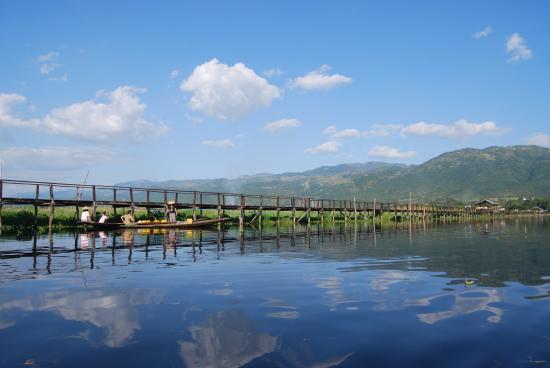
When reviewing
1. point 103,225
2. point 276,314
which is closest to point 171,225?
point 103,225

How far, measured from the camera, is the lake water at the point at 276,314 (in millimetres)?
5633

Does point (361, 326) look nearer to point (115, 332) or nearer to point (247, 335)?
point (247, 335)

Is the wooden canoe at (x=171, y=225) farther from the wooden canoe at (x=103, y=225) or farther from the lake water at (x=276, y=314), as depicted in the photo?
the lake water at (x=276, y=314)

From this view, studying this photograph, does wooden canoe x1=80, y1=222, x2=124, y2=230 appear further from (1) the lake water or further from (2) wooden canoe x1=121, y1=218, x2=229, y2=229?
(1) the lake water

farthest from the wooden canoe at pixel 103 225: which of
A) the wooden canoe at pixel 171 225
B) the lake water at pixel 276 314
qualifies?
the lake water at pixel 276 314

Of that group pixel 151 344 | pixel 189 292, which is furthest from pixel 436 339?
pixel 189 292

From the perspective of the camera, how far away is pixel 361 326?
270 inches

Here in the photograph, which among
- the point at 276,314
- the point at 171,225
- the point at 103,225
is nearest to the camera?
the point at 276,314

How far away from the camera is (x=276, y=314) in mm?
7727

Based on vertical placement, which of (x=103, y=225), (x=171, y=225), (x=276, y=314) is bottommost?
(x=171, y=225)

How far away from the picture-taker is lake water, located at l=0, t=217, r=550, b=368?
5.63 m

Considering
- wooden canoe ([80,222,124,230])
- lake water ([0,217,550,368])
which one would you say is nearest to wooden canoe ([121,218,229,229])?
wooden canoe ([80,222,124,230])

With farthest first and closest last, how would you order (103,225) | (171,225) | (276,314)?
(171,225), (103,225), (276,314)

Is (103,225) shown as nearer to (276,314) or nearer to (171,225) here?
(171,225)
